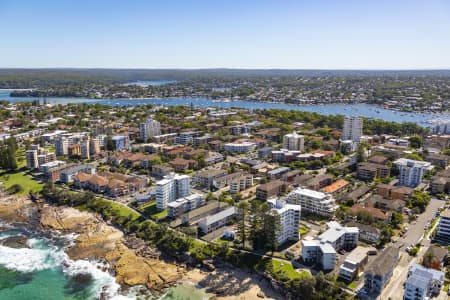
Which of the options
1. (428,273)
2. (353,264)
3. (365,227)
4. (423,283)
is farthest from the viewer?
(365,227)

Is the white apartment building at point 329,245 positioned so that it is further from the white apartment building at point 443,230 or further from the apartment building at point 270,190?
the apartment building at point 270,190

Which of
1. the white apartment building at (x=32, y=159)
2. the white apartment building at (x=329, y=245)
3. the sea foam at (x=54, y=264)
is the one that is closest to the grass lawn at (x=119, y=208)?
the sea foam at (x=54, y=264)

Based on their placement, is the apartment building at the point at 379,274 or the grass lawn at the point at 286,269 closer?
the apartment building at the point at 379,274

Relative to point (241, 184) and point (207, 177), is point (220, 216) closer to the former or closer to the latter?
point (241, 184)

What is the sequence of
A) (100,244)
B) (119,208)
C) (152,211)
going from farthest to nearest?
(119,208)
(152,211)
(100,244)

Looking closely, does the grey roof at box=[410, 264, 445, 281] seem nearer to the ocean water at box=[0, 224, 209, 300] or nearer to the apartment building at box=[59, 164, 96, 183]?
the ocean water at box=[0, 224, 209, 300]

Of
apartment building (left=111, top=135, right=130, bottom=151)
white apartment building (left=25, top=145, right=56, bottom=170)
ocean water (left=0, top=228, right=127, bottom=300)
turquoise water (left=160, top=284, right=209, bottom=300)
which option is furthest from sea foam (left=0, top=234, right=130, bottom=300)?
apartment building (left=111, top=135, right=130, bottom=151)

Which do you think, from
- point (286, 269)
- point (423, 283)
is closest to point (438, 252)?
point (423, 283)
